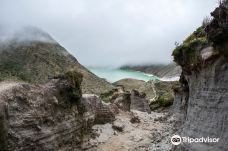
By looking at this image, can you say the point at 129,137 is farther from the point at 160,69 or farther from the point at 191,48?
the point at 160,69

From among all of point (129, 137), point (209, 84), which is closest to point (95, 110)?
point (129, 137)

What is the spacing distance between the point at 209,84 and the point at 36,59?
2004 inches

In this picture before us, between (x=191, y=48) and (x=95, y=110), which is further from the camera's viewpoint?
(x=95, y=110)

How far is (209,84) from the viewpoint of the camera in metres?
Result: 20.3

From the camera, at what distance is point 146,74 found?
163 metres

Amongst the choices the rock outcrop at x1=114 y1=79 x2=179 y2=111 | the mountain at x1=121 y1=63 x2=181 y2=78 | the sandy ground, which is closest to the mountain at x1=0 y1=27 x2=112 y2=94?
the rock outcrop at x1=114 y1=79 x2=179 y2=111

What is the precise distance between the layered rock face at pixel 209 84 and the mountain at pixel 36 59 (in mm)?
33294

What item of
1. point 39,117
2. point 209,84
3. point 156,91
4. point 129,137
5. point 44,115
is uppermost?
point 156,91

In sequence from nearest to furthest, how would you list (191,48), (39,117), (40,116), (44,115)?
(191,48)
(39,117)
(40,116)
(44,115)

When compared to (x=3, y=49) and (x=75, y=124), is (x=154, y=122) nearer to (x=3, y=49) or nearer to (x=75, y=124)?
(x=75, y=124)

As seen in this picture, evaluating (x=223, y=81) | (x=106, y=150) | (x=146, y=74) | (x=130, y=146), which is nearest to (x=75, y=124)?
(x=106, y=150)

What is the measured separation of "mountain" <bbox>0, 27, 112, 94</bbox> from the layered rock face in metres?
33.3

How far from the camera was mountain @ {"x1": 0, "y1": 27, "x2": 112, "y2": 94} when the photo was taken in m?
60.4
